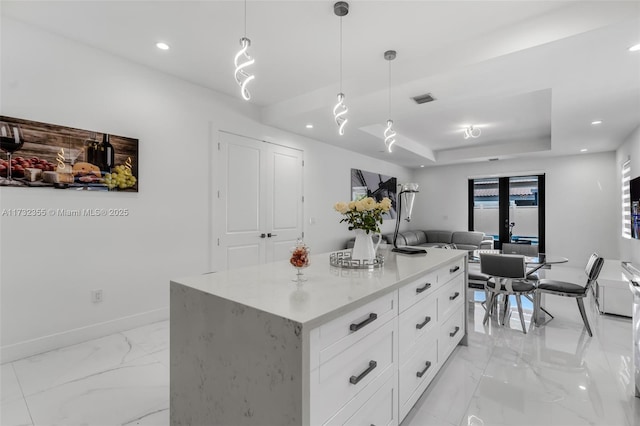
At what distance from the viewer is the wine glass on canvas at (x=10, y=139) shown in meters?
2.45

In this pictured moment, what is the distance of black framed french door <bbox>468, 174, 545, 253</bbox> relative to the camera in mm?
7359

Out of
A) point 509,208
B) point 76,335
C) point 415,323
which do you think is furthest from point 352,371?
point 509,208

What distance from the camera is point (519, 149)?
21.5 feet

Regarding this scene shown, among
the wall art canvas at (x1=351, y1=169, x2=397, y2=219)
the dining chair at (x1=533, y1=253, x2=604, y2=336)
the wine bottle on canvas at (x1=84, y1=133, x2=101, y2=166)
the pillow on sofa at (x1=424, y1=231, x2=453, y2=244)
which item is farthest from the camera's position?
the pillow on sofa at (x1=424, y1=231, x2=453, y2=244)

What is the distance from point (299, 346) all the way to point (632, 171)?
611cm

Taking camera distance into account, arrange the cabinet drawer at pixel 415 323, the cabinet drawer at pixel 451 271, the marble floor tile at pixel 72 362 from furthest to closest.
Result: the cabinet drawer at pixel 451 271
the marble floor tile at pixel 72 362
the cabinet drawer at pixel 415 323

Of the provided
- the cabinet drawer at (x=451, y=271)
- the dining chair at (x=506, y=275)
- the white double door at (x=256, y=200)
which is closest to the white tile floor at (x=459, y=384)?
the dining chair at (x=506, y=275)

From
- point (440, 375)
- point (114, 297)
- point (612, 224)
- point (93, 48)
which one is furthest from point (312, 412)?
point (612, 224)

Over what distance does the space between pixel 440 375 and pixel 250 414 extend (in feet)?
5.57

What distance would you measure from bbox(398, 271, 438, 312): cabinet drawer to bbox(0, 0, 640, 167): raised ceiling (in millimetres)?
1918

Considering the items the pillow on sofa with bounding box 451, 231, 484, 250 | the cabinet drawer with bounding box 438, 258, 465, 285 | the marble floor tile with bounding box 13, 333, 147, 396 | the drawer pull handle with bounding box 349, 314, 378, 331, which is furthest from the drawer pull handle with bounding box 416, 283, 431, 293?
the pillow on sofa with bounding box 451, 231, 484, 250

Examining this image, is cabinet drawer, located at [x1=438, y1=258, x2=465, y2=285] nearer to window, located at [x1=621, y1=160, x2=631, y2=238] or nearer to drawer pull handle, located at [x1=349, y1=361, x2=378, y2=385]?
drawer pull handle, located at [x1=349, y1=361, x2=378, y2=385]

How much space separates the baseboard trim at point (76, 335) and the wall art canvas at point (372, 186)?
3.96m

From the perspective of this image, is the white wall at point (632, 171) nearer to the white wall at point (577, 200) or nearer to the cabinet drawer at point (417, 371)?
the white wall at point (577, 200)
